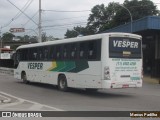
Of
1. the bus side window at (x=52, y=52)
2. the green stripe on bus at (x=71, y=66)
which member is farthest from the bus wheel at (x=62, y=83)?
the bus side window at (x=52, y=52)

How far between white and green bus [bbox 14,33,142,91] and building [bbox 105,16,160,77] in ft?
43.9

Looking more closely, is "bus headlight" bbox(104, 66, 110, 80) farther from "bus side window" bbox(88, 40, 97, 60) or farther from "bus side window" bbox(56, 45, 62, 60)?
"bus side window" bbox(56, 45, 62, 60)

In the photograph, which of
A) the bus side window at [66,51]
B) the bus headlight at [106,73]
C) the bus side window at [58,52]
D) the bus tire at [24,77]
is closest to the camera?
the bus headlight at [106,73]

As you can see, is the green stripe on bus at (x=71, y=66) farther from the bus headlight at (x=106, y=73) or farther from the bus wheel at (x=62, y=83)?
the bus headlight at (x=106, y=73)

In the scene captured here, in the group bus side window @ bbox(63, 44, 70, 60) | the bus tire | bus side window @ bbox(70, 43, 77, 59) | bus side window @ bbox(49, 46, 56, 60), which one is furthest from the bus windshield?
the bus tire

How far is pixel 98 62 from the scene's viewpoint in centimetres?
1902

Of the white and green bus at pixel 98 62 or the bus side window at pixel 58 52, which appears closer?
the white and green bus at pixel 98 62

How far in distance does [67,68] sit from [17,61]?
8.42 meters

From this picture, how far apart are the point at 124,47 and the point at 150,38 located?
21876 mm

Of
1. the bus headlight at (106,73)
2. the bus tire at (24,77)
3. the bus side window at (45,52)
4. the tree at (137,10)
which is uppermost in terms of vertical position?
the tree at (137,10)

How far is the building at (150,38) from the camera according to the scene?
113 feet

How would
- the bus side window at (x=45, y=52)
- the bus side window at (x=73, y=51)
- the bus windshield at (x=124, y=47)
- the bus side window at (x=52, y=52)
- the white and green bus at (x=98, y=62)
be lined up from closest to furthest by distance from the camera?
1. the white and green bus at (x=98, y=62)
2. the bus windshield at (x=124, y=47)
3. the bus side window at (x=73, y=51)
4. the bus side window at (x=52, y=52)
5. the bus side window at (x=45, y=52)

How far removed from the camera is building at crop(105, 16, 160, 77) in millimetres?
34500

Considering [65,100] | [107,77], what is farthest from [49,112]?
[107,77]
